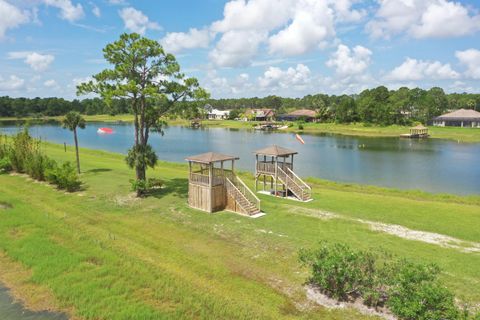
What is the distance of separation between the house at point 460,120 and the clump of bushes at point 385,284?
112346 mm

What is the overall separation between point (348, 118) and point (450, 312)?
10881cm

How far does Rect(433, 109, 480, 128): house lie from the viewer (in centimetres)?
10456

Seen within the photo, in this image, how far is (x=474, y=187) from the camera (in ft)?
113

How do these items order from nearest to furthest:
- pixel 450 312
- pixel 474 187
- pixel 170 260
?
pixel 450 312 → pixel 170 260 → pixel 474 187

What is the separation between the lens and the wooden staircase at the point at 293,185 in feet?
79.0

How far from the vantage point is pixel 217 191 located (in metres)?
21.0

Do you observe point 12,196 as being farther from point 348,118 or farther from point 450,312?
point 348,118

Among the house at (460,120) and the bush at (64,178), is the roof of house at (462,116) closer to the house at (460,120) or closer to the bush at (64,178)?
the house at (460,120)

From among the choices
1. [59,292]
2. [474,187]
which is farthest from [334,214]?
[474,187]

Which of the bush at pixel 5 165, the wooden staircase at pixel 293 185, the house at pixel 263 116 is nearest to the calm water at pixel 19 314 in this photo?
the wooden staircase at pixel 293 185

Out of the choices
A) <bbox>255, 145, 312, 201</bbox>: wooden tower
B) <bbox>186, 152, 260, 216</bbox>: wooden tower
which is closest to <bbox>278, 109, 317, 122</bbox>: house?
<bbox>255, 145, 312, 201</bbox>: wooden tower

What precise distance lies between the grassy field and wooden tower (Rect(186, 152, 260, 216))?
0.78 meters

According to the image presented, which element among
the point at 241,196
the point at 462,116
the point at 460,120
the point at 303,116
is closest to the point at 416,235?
the point at 241,196

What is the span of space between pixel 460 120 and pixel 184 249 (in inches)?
4457
